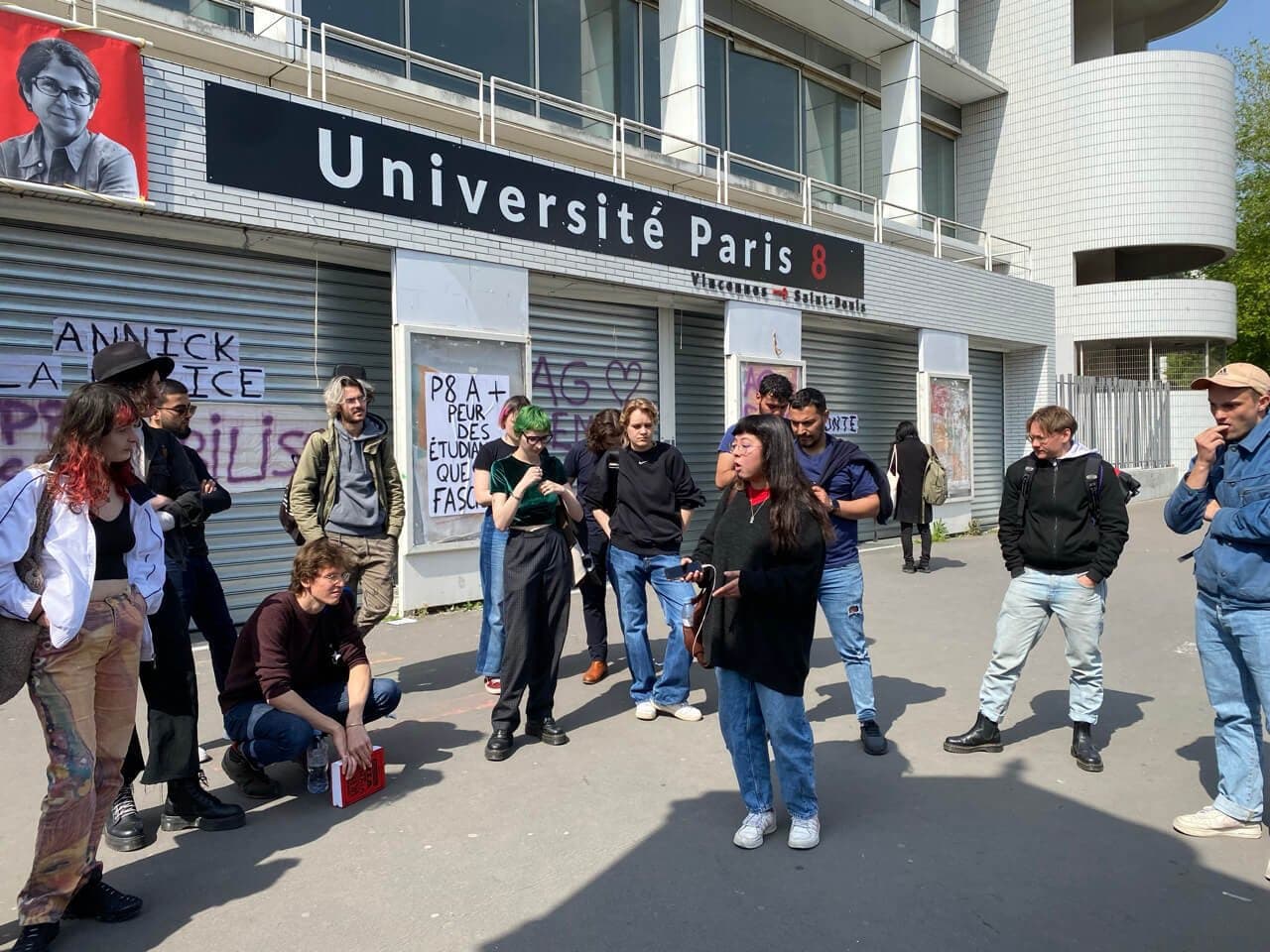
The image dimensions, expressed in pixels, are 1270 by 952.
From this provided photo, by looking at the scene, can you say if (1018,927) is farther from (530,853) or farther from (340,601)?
(340,601)

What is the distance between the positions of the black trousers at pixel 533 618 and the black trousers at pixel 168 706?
149cm

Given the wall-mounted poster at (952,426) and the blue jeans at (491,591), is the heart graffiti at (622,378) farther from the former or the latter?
the wall-mounted poster at (952,426)

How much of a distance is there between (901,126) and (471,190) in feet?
36.8

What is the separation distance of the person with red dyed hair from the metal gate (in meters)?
16.0

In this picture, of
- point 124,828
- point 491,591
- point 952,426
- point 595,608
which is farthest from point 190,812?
point 952,426

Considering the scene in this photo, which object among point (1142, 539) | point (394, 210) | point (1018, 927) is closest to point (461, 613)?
point (394, 210)

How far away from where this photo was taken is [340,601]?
425cm

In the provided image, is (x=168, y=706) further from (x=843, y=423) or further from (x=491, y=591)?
(x=843, y=423)

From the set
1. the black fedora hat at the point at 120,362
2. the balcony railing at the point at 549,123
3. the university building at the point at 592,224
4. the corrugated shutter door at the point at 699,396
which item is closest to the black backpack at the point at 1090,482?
the black fedora hat at the point at 120,362

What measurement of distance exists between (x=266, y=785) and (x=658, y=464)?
2.67 m

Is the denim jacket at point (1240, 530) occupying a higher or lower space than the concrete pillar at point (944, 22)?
lower

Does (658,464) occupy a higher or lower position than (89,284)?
lower

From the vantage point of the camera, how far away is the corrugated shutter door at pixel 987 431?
17.5 m

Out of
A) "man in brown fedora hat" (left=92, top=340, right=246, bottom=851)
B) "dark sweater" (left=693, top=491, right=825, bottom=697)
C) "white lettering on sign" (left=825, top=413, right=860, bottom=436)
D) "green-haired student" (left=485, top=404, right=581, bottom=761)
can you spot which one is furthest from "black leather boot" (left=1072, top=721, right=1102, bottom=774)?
"white lettering on sign" (left=825, top=413, right=860, bottom=436)
